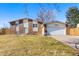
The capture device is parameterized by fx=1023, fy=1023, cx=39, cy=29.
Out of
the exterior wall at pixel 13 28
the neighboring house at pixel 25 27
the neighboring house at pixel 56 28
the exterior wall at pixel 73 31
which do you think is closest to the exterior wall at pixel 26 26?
the neighboring house at pixel 25 27

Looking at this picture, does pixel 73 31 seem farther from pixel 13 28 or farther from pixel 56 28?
pixel 13 28

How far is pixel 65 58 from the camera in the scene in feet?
41.9

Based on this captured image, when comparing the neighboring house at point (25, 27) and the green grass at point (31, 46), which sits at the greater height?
the neighboring house at point (25, 27)

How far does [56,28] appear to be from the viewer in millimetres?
12844

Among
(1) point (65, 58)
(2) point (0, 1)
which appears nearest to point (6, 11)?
(2) point (0, 1)

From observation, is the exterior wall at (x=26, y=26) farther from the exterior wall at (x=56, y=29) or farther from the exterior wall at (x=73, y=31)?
the exterior wall at (x=73, y=31)

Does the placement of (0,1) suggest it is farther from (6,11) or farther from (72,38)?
(72,38)

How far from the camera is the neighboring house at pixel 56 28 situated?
12828 millimetres

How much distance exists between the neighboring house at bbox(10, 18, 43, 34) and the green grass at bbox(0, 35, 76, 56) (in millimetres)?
64

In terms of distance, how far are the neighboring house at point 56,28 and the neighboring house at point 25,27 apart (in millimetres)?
114

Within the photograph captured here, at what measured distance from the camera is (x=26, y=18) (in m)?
12.8

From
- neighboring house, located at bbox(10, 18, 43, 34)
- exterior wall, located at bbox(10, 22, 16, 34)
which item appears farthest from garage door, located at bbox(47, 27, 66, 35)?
exterior wall, located at bbox(10, 22, 16, 34)

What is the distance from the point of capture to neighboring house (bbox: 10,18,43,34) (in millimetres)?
12828

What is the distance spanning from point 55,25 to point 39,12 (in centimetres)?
26
